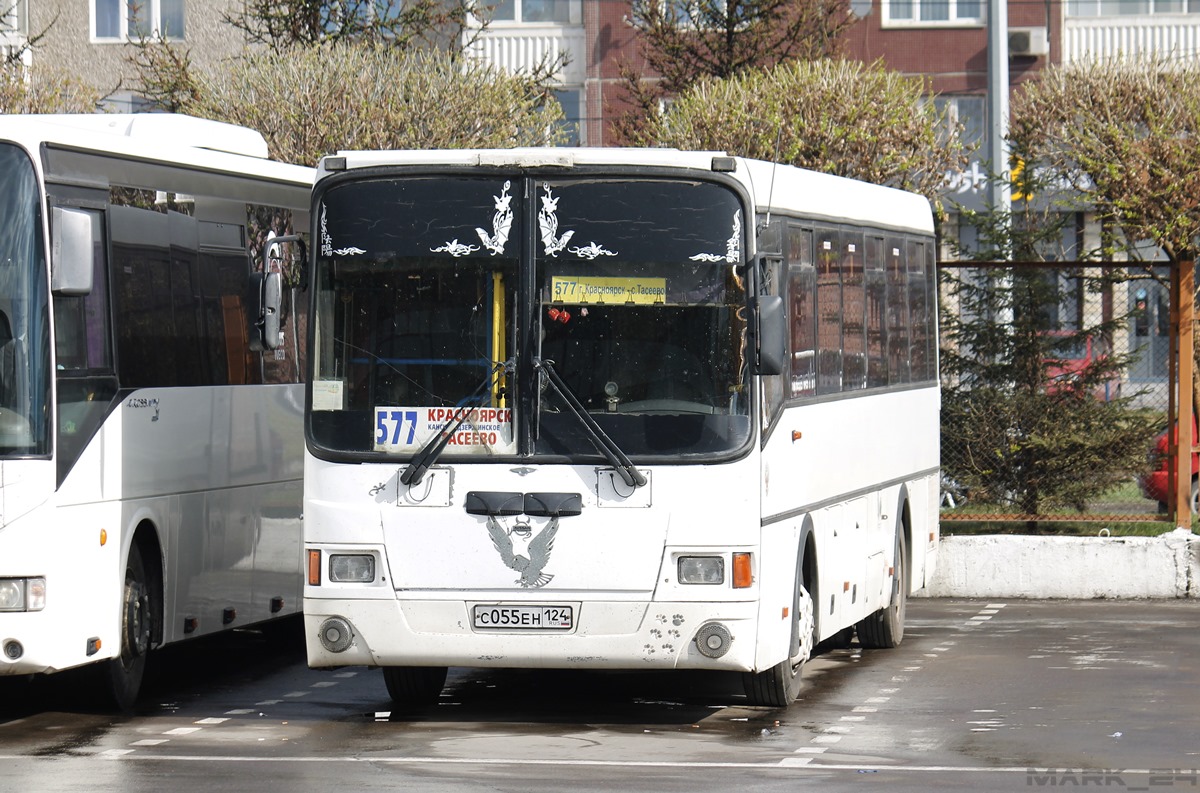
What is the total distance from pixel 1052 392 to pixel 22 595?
35.4 ft

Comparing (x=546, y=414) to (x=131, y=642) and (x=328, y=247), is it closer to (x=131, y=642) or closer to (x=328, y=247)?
(x=328, y=247)

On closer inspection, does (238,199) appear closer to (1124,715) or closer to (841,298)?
(841,298)

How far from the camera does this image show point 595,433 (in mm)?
11062

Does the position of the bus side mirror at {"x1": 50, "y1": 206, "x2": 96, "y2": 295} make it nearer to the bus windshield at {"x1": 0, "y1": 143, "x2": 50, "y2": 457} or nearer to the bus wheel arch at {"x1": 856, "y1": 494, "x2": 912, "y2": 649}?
the bus windshield at {"x1": 0, "y1": 143, "x2": 50, "y2": 457}

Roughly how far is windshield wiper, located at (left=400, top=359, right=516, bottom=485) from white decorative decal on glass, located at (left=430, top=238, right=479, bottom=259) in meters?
0.58

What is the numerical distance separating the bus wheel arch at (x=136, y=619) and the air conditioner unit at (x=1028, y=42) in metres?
35.1

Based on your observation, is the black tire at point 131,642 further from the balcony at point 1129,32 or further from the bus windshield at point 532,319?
the balcony at point 1129,32

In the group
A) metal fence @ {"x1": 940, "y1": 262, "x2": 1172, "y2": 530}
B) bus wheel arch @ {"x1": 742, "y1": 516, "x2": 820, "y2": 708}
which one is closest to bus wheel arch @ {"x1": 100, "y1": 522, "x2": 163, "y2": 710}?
bus wheel arch @ {"x1": 742, "y1": 516, "x2": 820, "y2": 708}

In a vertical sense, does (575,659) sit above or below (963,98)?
below

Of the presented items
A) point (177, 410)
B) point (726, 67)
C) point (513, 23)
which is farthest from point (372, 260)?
point (513, 23)

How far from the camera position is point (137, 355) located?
12.4 meters

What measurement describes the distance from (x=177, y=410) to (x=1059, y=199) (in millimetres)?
10138

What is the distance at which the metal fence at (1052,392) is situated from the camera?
1947 cm

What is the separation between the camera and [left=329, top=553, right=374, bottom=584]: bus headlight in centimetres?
1116
